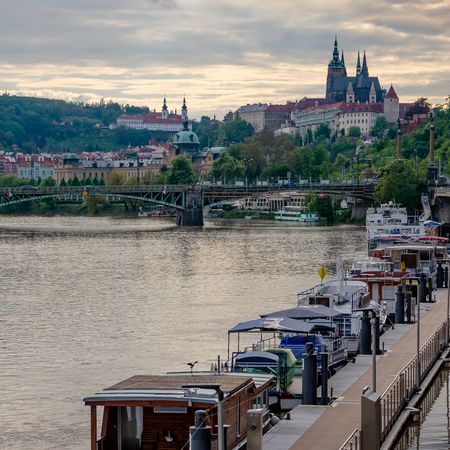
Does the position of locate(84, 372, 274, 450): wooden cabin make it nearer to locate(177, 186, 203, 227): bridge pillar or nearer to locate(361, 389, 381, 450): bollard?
locate(361, 389, 381, 450): bollard

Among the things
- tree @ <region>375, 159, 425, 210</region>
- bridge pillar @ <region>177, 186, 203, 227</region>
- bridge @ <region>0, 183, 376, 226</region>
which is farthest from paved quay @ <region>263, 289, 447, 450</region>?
bridge pillar @ <region>177, 186, 203, 227</region>

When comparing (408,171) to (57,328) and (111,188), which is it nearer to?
(111,188)

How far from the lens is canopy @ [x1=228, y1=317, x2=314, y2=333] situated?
30892mm

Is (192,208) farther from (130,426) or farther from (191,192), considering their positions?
(130,426)

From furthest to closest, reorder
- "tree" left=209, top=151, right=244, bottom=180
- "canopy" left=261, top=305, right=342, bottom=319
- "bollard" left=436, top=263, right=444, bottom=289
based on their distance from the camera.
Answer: "tree" left=209, top=151, right=244, bottom=180, "bollard" left=436, top=263, right=444, bottom=289, "canopy" left=261, top=305, right=342, bottom=319

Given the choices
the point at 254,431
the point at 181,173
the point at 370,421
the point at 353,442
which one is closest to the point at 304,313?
the point at 353,442

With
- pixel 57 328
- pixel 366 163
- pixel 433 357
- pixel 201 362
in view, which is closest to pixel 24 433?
pixel 201 362

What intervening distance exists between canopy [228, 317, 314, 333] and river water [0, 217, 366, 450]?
3225 mm

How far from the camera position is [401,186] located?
113m

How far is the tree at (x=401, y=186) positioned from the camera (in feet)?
368

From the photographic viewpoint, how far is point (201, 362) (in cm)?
3509

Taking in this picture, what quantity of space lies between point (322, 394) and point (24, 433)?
6134 mm

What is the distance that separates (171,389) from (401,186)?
3640 inches

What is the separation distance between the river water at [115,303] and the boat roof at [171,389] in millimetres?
4093
